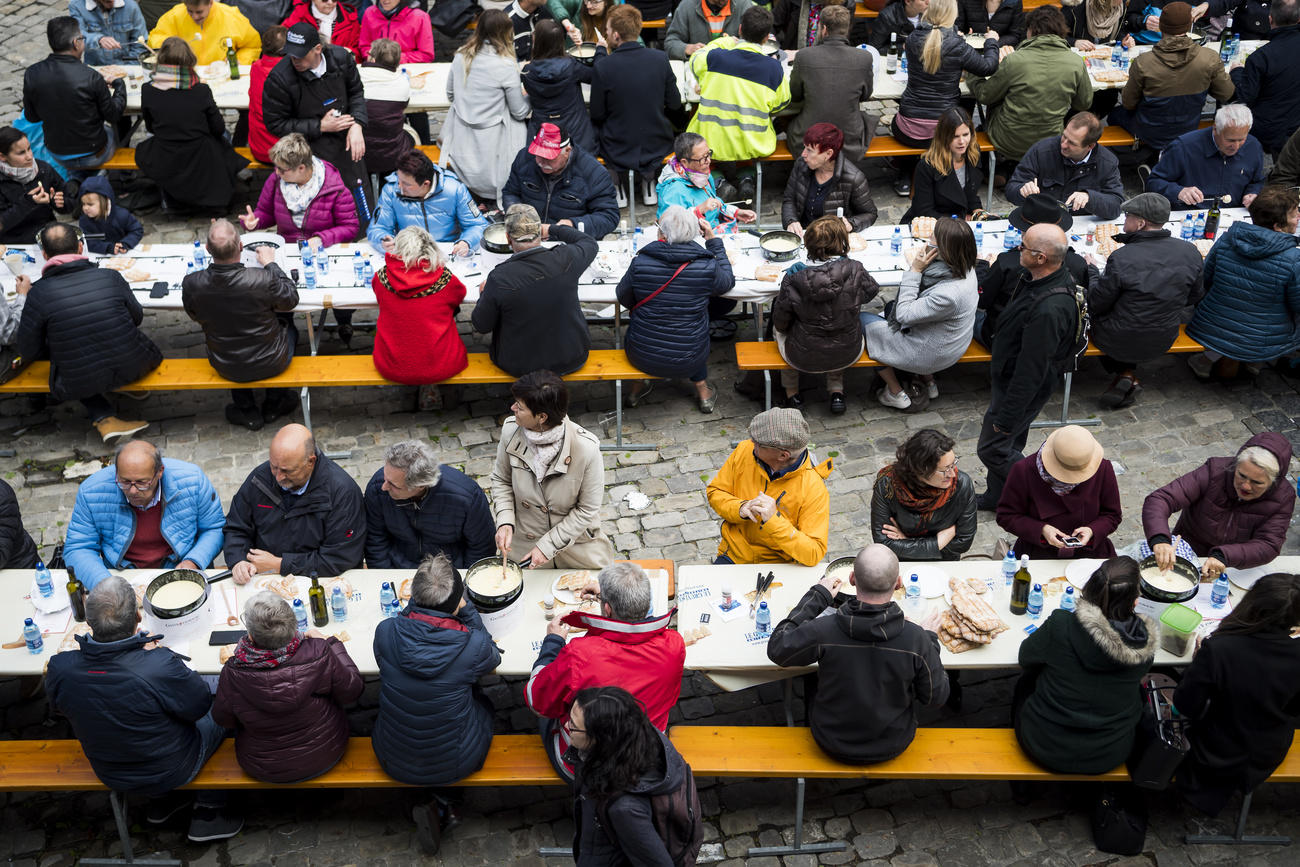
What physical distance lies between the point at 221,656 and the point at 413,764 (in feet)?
4.02

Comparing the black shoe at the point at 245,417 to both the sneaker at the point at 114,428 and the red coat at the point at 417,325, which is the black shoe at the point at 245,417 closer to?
the sneaker at the point at 114,428

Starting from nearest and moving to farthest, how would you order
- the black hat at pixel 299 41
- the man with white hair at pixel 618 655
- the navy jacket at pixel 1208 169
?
the man with white hair at pixel 618 655 → the navy jacket at pixel 1208 169 → the black hat at pixel 299 41

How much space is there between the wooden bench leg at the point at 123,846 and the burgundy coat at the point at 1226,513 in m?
5.76

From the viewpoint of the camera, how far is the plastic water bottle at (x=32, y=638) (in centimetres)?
686

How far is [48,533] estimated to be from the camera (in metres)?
9.15

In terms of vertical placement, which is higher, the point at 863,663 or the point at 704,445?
the point at 863,663

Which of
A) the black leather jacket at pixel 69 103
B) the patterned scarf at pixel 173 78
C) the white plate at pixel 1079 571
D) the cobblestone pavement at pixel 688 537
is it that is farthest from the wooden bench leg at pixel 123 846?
the black leather jacket at pixel 69 103

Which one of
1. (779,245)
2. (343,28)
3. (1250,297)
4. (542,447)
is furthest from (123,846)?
(343,28)

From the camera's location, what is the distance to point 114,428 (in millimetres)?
9953

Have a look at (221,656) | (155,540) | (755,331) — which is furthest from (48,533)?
(755,331)

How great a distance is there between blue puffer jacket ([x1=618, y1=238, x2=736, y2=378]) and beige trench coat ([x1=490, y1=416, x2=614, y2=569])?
2119mm

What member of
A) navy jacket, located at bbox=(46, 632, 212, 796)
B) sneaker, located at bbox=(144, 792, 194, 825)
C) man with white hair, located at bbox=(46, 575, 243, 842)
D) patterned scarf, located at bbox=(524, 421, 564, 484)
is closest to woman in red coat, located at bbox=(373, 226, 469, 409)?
patterned scarf, located at bbox=(524, 421, 564, 484)

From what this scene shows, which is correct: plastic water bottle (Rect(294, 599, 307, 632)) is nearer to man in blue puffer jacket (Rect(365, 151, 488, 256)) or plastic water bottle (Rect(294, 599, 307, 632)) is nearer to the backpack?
the backpack

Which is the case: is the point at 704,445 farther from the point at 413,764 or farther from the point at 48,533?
the point at 48,533
